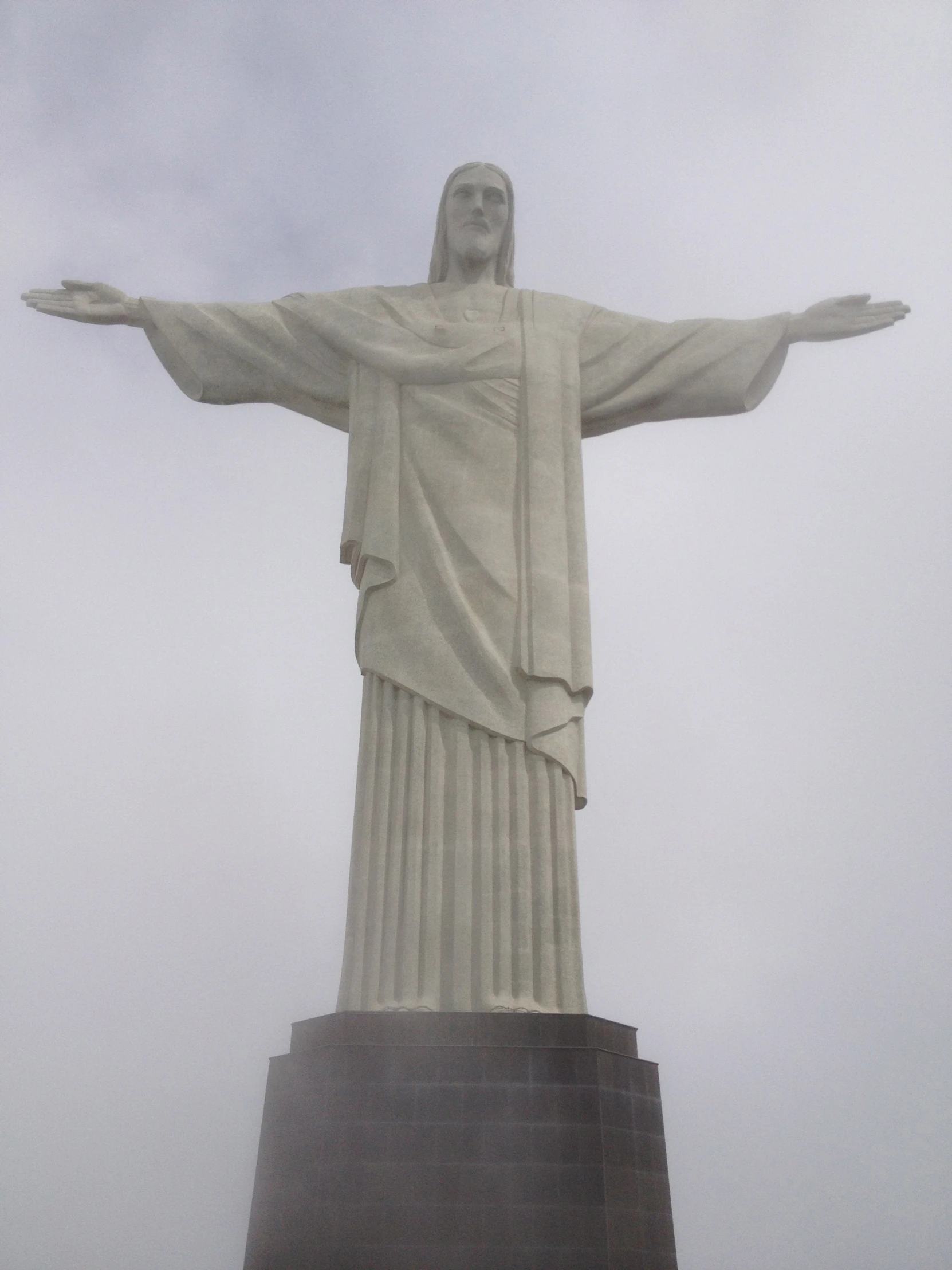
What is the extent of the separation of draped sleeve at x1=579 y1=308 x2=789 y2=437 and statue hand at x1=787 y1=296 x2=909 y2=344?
117mm

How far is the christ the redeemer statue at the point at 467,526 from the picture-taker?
691 cm

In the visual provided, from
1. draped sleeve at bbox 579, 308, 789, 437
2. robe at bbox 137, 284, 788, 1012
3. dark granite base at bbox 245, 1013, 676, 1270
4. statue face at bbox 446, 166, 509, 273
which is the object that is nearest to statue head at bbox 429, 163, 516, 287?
statue face at bbox 446, 166, 509, 273

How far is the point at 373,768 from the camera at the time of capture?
742 centimetres

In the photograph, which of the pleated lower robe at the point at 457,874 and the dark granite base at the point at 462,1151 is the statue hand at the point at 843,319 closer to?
the pleated lower robe at the point at 457,874

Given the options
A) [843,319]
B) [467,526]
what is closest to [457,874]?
[467,526]

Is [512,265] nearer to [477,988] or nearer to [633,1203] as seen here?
[477,988]

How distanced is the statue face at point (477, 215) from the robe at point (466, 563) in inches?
17.4

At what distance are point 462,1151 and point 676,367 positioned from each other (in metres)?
5.33

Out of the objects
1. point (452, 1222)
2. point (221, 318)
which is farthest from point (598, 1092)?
point (221, 318)

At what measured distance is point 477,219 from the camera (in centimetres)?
905

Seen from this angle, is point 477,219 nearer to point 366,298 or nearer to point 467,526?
point 366,298

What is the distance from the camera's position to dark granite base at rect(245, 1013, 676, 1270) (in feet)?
19.3

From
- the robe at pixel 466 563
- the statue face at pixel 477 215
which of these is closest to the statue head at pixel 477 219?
the statue face at pixel 477 215

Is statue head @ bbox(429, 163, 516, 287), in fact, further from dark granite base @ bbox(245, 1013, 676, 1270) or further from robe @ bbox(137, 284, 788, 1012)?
dark granite base @ bbox(245, 1013, 676, 1270)
